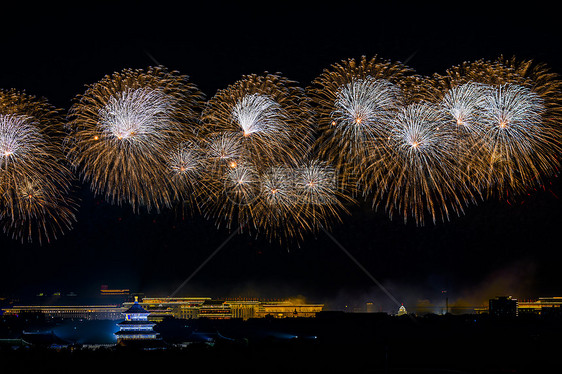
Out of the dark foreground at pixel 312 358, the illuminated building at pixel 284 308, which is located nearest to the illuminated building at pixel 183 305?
the illuminated building at pixel 284 308

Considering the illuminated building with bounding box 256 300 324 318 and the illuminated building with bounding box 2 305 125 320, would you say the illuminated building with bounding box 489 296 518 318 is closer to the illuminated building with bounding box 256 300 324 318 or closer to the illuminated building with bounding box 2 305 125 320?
the illuminated building with bounding box 256 300 324 318

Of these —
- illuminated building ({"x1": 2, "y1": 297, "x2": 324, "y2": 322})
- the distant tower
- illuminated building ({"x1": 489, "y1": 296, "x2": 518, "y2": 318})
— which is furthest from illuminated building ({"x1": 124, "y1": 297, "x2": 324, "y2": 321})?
the distant tower

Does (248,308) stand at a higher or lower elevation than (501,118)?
lower

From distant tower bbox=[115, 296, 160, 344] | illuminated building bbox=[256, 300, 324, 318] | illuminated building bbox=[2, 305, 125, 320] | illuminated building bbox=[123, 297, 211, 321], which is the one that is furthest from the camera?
illuminated building bbox=[2, 305, 125, 320]

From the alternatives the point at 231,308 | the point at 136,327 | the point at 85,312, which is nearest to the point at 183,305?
the point at 231,308

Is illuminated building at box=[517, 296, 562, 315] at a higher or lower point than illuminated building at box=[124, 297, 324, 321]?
higher

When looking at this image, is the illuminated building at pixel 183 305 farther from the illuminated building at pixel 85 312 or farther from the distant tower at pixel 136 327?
the distant tower at pixel 136 327

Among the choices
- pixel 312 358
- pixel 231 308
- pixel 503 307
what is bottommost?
pixel 312 358

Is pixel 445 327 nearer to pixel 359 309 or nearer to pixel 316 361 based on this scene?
pixel 316 361

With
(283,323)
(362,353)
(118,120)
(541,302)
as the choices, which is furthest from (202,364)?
(541,302)

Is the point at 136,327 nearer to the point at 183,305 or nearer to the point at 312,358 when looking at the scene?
the point at 312,358

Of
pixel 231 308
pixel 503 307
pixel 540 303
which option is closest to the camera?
pixel 503 307
